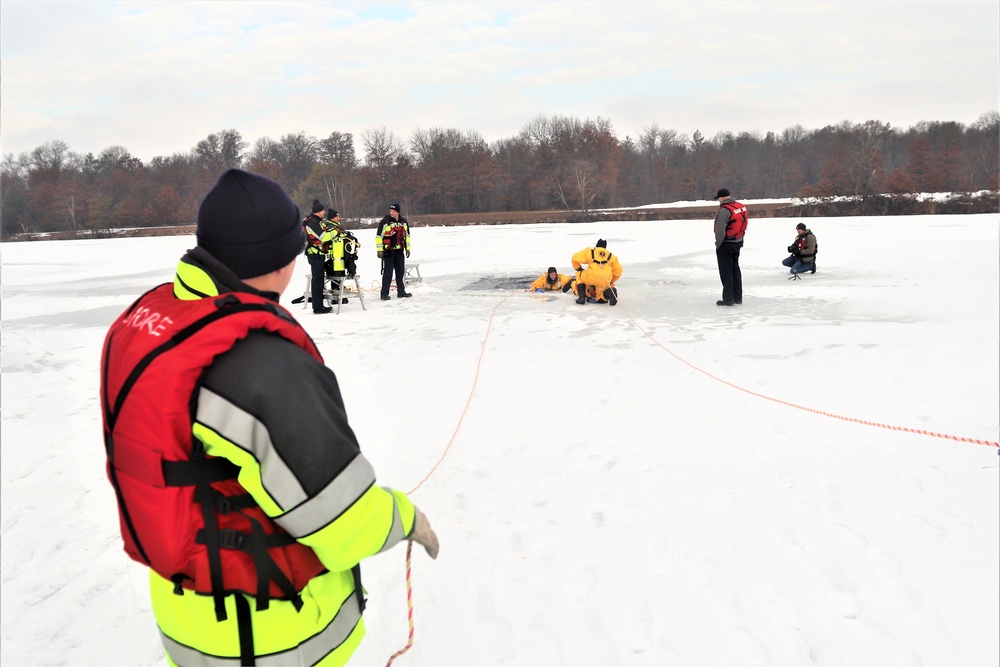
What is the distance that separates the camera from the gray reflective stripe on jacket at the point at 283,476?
4.15 ft

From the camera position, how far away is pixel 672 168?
3342 inches

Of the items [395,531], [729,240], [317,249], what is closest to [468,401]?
[395,531]

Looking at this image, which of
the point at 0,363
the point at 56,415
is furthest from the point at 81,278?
the point at 56,415

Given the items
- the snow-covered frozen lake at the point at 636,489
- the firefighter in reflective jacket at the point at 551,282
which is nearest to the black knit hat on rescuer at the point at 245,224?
the snow-covered frozen lake at the point at 636,489

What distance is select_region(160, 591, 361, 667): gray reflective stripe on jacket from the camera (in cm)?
144

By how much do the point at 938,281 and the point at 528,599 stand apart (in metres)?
11.7

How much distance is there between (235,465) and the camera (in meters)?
1.36

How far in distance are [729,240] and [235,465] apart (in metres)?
9.59

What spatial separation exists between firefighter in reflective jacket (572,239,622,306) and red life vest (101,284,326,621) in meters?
9.39

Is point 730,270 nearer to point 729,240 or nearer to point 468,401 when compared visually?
point 729,240

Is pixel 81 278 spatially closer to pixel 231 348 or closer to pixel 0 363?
pixel 0 363

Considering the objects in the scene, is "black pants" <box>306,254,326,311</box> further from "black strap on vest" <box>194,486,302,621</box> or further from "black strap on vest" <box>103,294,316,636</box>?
"black strap on vest" <box>194,486,302,621</box>

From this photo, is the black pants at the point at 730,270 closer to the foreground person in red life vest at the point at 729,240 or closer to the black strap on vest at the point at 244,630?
the foreground person in red life vest at the point at 729,240

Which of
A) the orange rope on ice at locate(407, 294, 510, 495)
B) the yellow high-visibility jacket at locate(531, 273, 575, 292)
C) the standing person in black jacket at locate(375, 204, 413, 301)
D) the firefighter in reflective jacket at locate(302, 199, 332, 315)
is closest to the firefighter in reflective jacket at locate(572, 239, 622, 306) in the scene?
the yellow high-visibility jacket at locate(531, 273, 575, 292)
